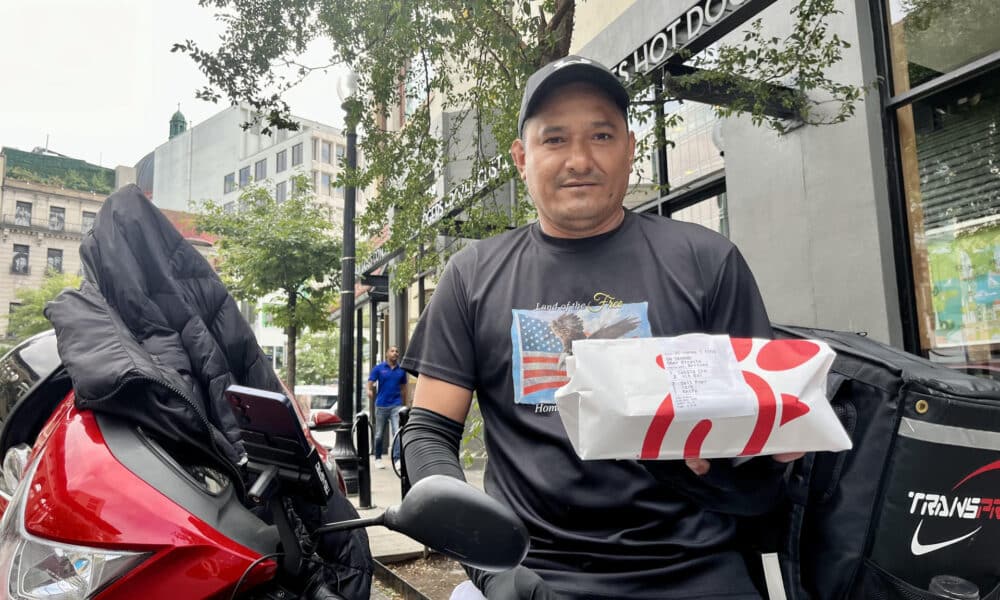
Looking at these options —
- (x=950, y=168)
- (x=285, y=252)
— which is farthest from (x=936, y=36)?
(x=285, y=252)

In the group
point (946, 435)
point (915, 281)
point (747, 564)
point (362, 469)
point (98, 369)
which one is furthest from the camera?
point (362, 469)

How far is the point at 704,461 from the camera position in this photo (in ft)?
4.25

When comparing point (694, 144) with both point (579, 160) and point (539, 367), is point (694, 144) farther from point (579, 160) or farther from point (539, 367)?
point (539, 367)

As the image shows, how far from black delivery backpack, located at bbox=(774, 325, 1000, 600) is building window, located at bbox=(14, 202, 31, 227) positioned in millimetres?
79294

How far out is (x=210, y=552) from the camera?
190 centimetres

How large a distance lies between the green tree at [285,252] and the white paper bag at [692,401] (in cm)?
1748

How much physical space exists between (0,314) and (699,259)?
77.2 meters

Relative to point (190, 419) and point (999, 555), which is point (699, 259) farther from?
point (190, 419)

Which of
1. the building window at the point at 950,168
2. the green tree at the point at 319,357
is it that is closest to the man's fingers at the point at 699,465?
the building window at the point at 950,168

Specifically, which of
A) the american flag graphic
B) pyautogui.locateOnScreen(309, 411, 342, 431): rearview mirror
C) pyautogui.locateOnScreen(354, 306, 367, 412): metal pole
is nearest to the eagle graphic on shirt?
the american flag graphic

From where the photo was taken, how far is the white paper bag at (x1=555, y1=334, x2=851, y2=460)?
116 cm

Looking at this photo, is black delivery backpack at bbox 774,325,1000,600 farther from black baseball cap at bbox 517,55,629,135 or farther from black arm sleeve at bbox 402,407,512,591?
black baseball cap at bbox 517,55,629,135

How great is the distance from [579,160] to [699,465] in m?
0.83

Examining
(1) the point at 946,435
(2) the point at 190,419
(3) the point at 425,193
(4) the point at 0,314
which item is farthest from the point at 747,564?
(4) the point at 0,314
